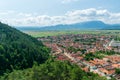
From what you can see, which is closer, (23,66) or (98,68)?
(23,66)

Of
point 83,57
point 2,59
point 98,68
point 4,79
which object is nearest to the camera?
point 4,79

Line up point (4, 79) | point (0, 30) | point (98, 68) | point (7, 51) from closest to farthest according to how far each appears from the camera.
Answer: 1. point (4, 79)
2. point (7, 51)
3. point (98, 68)
4. point (0, 30)

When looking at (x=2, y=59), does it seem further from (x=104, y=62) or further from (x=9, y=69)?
(x=104, y=62)

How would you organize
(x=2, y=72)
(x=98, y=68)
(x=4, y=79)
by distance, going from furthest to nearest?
1. (x=98, y=68)
2. (x=2, y=72)
3. (x=4, y=79)

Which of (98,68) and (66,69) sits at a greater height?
(66,69)

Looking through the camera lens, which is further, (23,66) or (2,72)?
(23,66)

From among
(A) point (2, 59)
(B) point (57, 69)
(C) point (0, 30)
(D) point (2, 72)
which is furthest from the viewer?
(C) point (0, 30)

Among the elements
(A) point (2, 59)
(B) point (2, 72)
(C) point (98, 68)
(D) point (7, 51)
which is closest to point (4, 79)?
(B) point (2, 72)

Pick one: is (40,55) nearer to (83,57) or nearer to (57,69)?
(83,57)

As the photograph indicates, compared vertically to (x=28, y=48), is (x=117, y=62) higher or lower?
lower

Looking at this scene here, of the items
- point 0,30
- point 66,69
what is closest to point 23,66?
point 66,69
